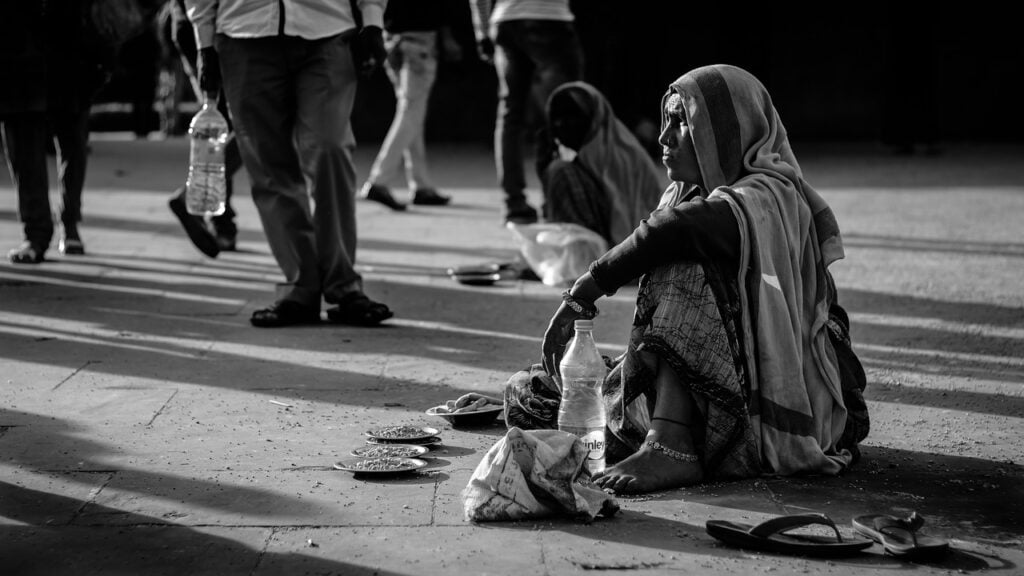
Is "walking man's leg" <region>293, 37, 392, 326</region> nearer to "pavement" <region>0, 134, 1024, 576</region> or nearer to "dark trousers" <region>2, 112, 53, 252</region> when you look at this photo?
"pavement" <region>0, 134, 1024, 576</region>

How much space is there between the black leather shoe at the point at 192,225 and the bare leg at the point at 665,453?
4.32 m

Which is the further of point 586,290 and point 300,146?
point 300,146

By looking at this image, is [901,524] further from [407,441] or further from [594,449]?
[407,441]

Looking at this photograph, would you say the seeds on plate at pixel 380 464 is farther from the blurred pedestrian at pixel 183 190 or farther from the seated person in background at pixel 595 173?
the seated person in background at pixel 595 173

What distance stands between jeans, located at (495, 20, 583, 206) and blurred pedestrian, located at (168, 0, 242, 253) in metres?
1.82

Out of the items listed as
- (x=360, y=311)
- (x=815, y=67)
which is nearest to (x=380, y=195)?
(x=360, y=311)

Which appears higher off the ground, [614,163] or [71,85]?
[71,85]

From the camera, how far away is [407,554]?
304 cm

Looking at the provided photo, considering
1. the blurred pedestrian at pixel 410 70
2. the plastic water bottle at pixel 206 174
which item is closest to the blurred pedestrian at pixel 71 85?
the plastic water bottle at pixel 206 174

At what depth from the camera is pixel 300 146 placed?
5.80 metres

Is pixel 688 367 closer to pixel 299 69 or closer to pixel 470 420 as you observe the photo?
pixel 470 420

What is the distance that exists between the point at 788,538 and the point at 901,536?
253 mm

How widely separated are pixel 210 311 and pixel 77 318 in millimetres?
594

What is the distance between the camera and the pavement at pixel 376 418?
3.09 meters
